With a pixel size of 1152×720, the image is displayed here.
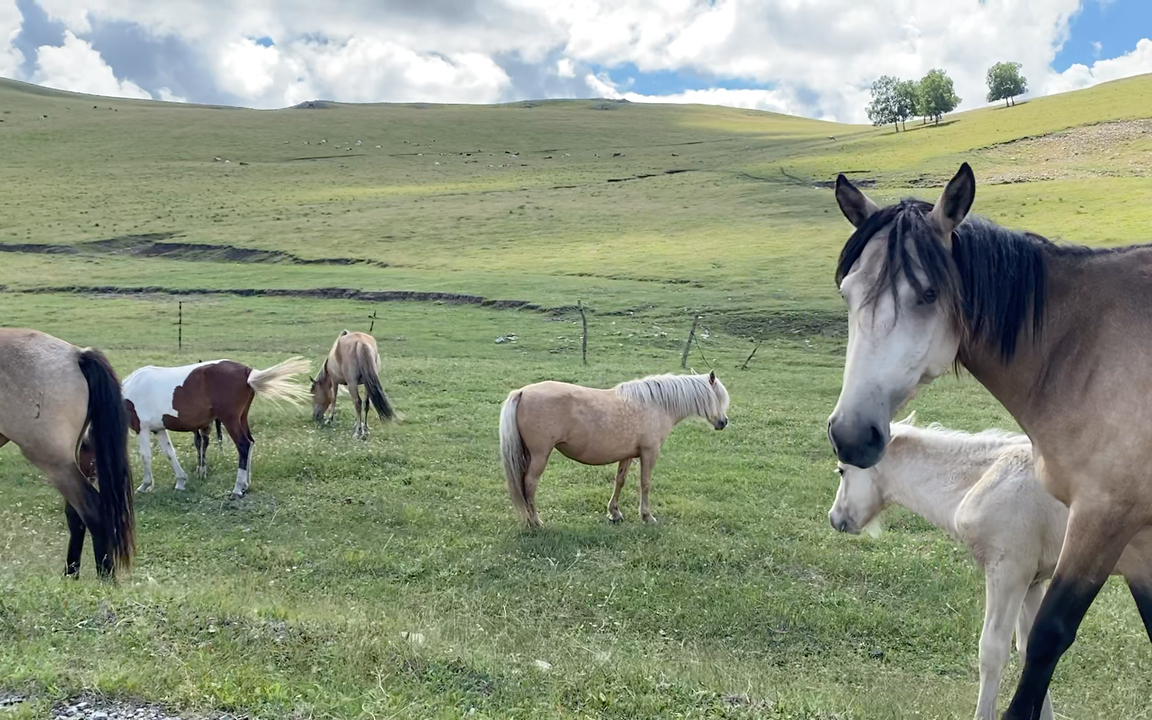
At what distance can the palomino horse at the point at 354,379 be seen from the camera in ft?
46.9

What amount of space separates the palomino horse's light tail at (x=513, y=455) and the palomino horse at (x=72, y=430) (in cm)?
390

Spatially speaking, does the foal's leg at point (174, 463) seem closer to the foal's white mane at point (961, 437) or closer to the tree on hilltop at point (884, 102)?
the foal's white mane at point (961, 437)

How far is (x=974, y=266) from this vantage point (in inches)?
144

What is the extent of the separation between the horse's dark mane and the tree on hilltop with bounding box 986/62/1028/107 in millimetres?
121169

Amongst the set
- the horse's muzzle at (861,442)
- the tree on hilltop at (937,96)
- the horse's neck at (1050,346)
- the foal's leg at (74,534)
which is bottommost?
the foal's leg at (74,534)

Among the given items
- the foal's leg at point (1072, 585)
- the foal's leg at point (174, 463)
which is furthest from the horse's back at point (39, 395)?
the foal's leg at point (1072, 585)

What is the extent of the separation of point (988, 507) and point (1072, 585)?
6.88 ft

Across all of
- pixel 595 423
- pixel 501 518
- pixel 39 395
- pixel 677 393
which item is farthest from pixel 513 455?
pixel 39 395

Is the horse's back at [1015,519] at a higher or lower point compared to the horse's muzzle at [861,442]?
lower

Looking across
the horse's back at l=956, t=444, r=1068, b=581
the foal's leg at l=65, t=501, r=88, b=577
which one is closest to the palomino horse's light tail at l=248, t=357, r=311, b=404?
the foal's leg at l=65, t=501, r=88, b=577

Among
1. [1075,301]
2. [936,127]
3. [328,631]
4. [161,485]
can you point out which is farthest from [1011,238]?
[936,127]

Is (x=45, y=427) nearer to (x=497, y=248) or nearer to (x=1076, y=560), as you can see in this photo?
(x=1076, y=560)

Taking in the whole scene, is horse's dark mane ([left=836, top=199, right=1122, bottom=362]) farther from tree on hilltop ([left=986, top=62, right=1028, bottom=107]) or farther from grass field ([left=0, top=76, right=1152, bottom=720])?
tree on hilltop ([left=986, top=62, right=1028, bottom=107])

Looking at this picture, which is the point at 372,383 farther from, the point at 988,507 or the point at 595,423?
the point at 988,507
